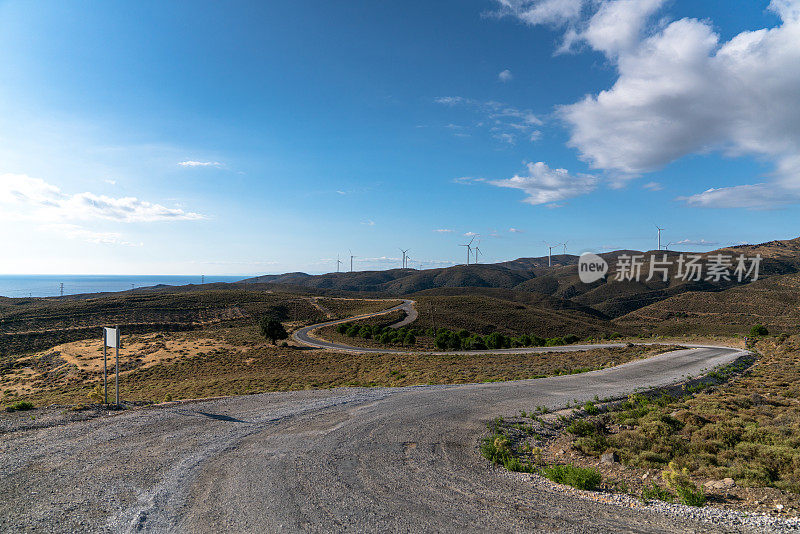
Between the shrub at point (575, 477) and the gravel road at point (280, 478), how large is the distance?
0.52m

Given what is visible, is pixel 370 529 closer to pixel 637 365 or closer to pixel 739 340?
pixel 637 365

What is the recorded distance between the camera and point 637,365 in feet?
90.7

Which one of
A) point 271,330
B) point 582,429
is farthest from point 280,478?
point 271,330

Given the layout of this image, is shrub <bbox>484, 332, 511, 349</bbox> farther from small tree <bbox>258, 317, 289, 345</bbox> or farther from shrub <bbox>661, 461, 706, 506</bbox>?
shrub <bbox>661, 461, 706, 506</bbox>

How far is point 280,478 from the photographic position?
854cm

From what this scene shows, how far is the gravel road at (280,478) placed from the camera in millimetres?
6730

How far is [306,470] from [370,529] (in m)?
3.07

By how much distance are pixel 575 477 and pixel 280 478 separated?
6.81m

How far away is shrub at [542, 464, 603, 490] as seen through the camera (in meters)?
8.19

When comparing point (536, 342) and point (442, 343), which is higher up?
point (442, 343)

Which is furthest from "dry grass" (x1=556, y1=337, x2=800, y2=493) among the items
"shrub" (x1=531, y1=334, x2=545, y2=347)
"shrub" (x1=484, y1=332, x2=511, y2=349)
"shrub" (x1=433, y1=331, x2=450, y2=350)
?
"shrub" (x1=433, y1=331, x2=450, y2=350)

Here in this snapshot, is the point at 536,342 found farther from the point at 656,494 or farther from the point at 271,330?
the point at 656,494

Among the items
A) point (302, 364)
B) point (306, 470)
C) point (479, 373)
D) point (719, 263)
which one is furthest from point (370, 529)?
point (719, 263)

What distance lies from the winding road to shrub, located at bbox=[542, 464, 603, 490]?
1.93 ft
